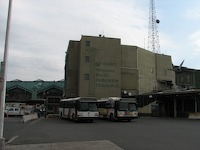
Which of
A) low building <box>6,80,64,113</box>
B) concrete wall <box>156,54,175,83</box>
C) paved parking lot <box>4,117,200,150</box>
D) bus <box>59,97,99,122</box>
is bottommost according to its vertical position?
paved parking lot <box>4,117,200,150</box>

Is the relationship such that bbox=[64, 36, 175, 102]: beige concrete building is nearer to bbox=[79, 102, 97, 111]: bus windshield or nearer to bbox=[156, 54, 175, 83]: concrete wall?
bbox=[156, 54, 175, 83]: concrete wall

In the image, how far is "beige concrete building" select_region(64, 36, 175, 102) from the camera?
6462 centimetres

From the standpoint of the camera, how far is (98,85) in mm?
65188

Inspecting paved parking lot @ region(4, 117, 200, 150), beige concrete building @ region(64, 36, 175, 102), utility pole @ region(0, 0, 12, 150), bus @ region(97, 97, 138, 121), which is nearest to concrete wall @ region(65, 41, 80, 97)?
beige concrete building @ region(64, 36, 175, 102)

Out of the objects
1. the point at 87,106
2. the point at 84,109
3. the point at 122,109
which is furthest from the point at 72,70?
the point at 84,109

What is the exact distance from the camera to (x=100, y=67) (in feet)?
217

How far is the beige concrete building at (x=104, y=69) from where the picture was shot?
212 ft

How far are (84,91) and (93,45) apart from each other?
1060 cm

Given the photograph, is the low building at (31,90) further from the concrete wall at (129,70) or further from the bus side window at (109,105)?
the bus side window at (109,105)

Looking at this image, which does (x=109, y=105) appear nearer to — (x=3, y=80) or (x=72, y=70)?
(x=3, y=80)

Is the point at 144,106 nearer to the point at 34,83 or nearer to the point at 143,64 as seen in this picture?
the point at 143,64

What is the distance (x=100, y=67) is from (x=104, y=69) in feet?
3.37

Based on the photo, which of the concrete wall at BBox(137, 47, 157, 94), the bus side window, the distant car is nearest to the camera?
the bus side window

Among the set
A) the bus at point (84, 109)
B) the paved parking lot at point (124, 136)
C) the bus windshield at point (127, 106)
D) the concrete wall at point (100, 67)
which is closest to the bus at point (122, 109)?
the bus windshield at point (127, 106)
